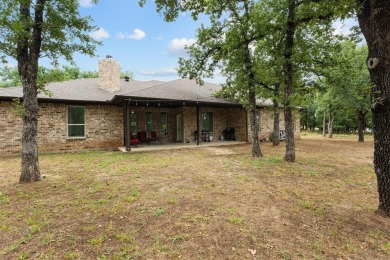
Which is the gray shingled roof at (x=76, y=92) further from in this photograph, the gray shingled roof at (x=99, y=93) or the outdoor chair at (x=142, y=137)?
the outdoor chair at (x=142, y=137)

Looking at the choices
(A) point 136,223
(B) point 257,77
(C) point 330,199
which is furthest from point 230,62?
(A) point 136,223

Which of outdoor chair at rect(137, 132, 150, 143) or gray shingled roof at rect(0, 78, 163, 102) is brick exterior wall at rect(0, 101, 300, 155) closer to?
gray shingled roof at rect(0, 78, 163, 102)

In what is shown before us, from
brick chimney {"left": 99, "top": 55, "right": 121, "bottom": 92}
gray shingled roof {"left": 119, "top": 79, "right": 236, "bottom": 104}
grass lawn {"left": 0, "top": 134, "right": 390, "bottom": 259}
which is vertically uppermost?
brick chimney {"left": 99, "top": 55, "right": 121, "bottom": 92}

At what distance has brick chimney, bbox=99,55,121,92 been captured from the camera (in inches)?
571

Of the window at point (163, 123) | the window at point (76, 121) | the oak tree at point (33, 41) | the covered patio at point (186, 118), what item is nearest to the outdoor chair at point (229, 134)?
the covered patio at point (186, 118)

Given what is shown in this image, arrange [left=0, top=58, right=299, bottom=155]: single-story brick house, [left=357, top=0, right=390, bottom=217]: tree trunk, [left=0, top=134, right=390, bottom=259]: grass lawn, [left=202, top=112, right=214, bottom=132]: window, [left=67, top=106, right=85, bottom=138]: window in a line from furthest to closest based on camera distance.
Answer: [left=202, top=112, right=214, bottom=132]: window → [left=67, top=106, right=85, bottom=138]: window → [left=0, top=58, right=299, bottom=155]: single-story brick house → [left=357, top=0, right=390, bottom=217]: tree trunk → [left=0, top=134, right=390, bottom=259]: grass lawn

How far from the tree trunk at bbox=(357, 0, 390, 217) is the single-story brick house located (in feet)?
30.2

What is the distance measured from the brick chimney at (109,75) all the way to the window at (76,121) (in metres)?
2.88

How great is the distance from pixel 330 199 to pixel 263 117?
44.3 ft

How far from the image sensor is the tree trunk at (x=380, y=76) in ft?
11.5

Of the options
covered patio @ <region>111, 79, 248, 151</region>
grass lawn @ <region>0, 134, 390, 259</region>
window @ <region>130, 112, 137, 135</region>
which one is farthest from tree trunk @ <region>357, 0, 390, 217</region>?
window @ <region>130, 112, 137, 135</region>

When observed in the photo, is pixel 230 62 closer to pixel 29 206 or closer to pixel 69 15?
pixel 69 15

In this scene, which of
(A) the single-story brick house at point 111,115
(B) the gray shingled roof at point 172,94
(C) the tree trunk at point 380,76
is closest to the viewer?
(C) the tree trunk at point 380,76

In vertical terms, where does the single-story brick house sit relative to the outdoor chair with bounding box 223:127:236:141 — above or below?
above
